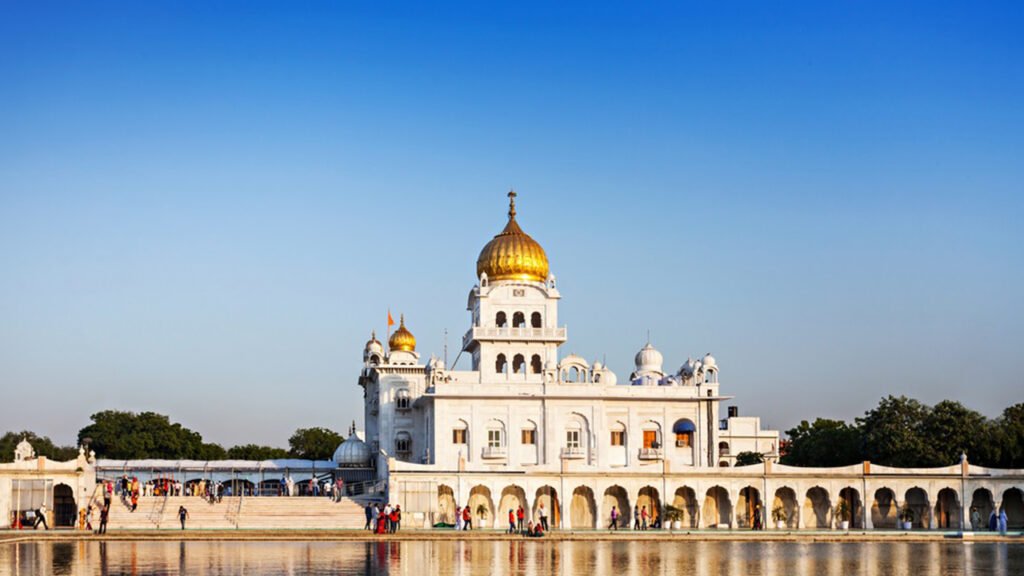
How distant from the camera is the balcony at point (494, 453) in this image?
7369 cm

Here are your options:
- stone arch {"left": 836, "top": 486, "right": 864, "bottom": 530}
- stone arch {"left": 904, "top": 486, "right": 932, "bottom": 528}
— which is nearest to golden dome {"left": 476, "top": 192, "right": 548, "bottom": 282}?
stone arch {"left": 836, "top": 486, "right": 864, "bottom": 530}

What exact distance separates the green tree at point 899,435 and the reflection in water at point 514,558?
692 inches

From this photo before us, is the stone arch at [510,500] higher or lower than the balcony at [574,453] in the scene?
lower

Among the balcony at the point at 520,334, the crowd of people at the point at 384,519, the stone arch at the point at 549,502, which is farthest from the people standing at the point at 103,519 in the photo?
the balcony at the point at 520,334

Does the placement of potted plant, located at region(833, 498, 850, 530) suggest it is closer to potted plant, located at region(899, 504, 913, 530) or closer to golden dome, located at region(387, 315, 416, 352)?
potted plant, located at region(899, 504, 913, 530)

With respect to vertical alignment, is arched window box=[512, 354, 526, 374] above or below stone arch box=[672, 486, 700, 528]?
above

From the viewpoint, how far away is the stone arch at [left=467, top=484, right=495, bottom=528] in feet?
218

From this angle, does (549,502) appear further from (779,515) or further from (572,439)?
(779,515)

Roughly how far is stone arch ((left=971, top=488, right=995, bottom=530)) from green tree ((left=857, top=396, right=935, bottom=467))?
2.73m

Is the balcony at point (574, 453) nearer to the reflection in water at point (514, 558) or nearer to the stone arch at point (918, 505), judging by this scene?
the stone arch at point (918, 505)

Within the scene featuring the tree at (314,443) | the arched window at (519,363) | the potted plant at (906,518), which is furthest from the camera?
the tree at (314,443)

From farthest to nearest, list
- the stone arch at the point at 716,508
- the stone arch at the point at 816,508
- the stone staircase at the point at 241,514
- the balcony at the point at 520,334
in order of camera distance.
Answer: the balcony at the point at 520,334, the stone arch at the point at 816,508, the stone arch at the point at 716,508, the stone staircase at the point at 241,514

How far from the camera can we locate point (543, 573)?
35656mm

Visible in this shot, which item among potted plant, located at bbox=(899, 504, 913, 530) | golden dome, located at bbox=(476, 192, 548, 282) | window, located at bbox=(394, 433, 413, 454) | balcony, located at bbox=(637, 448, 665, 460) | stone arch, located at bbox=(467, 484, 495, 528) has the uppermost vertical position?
golden dome, located at bbox=(476, 192, 548, 282)
